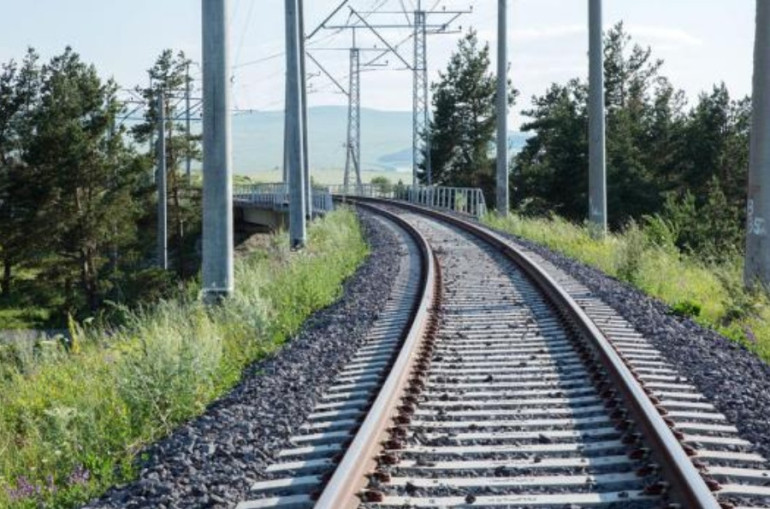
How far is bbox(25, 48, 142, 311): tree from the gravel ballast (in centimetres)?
5561

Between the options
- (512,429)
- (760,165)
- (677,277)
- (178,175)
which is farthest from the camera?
(178,175)

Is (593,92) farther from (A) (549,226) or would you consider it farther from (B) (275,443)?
(B) (275,443)

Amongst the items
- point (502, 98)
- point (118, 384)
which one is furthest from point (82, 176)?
point (118, 384)

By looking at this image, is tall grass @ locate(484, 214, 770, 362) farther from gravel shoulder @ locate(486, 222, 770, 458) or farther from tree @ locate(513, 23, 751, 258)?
tree @ locate(513, 23, 751, 258)

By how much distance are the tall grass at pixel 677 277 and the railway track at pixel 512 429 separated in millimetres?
1613

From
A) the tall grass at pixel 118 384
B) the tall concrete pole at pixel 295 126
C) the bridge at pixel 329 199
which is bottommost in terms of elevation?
the tall grass at pixel 118 384

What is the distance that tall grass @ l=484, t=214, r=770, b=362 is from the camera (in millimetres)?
11871

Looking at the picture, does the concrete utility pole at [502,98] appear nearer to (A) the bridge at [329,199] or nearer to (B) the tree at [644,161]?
(A) the bridge at [329,199]

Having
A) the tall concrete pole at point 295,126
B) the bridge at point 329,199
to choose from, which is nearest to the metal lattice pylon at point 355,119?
the bridge at point 329,199

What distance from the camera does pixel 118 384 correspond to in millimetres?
7996

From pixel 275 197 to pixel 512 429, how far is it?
5475cm

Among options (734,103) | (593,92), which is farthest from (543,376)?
(734,103)

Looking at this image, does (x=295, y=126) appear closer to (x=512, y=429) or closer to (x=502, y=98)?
(x=502, y=98)

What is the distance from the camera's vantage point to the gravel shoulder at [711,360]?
23.5ft
